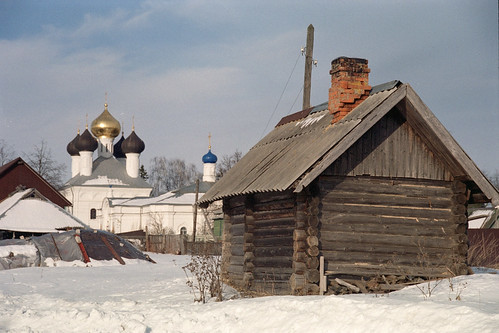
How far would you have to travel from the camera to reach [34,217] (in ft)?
117

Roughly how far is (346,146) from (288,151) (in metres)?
2.80

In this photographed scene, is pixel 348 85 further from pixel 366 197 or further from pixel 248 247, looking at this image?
pixel 248 247

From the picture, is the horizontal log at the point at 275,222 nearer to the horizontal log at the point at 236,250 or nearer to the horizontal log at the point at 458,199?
the horizontal log at the point at 236,250

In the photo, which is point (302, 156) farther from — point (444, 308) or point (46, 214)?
point (46, 214)

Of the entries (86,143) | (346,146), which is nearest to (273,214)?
(346,146)

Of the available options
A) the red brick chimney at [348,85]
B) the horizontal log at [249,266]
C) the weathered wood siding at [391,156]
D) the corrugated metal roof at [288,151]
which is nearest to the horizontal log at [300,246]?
the corrugated metal roof at [288,151]

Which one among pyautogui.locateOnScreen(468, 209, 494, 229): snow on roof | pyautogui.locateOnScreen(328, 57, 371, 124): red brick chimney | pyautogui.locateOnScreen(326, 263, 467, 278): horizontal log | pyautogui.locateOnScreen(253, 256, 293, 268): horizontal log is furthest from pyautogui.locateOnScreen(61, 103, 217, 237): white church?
pyautogui.locateOnScreen(326, 263, 467, 278): horizontal log

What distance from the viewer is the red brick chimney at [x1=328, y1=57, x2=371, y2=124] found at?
50.5 ft

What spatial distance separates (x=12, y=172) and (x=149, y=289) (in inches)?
1110

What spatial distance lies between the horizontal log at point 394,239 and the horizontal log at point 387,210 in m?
0.44

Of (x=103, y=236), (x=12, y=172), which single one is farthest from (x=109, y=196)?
(x=103, y=236)

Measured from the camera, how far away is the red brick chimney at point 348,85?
50.5 feet

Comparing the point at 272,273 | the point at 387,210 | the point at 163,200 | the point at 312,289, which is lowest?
the point at 312,289

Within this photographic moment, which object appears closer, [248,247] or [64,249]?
[248,247]
